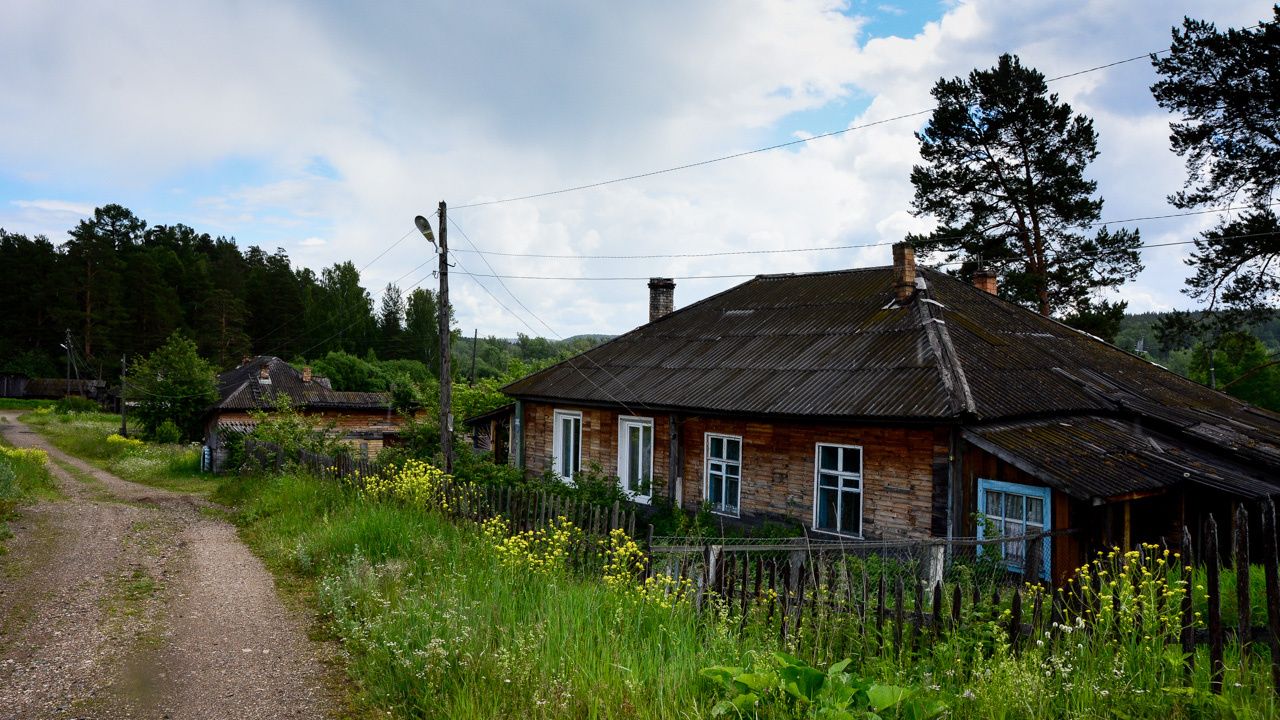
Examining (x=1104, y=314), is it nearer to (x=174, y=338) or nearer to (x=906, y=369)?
(x=906, y=369)

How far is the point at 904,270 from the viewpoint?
1504 cm

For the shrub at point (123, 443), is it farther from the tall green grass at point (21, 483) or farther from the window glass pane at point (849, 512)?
the window glass pane at point (849, 512)

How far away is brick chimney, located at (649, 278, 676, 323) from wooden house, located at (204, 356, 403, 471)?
18.5 metres

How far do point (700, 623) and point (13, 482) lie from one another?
15.6m

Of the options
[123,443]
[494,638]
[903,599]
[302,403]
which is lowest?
[123,443]

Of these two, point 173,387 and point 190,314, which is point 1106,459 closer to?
point 173,387

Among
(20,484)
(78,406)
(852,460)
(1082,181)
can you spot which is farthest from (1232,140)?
(78,406)

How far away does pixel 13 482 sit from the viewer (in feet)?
46.2

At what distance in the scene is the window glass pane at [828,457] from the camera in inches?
474

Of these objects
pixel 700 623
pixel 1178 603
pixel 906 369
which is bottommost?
pixel 700 623

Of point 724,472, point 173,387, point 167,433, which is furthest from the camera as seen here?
point 167,433

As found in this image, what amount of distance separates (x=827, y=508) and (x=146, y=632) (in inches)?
376

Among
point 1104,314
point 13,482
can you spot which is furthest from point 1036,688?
point 1104,314

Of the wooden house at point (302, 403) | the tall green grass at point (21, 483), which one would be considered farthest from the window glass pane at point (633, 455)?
the wooden house at point (302, 403)
